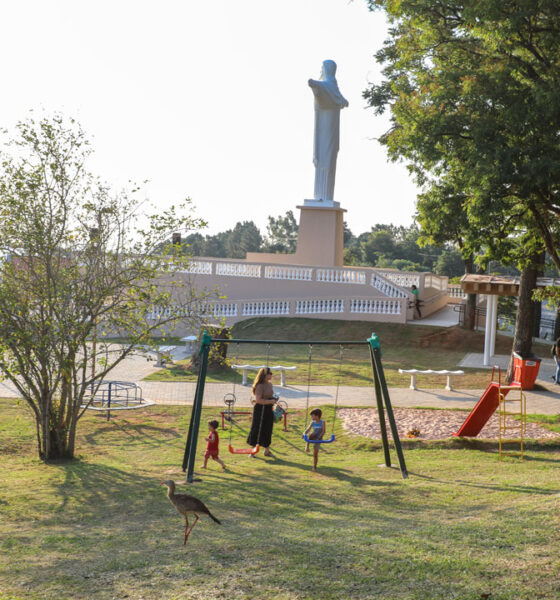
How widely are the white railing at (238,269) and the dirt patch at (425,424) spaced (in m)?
17.5

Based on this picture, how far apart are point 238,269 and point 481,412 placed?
69.9ft

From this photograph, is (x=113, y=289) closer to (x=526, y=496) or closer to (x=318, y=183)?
(x=526, y=496)

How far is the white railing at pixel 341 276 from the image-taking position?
29.8 m

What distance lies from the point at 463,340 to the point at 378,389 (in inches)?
609

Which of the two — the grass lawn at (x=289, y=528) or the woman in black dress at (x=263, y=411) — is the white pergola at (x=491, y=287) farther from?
the woman in black dress at (x=263, y=411)

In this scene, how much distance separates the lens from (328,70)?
35.2 meters

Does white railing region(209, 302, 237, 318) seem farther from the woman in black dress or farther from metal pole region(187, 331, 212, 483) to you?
metal pole region(187, 331, 212, 483)

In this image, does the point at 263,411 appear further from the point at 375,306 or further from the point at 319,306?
the point at 319,306

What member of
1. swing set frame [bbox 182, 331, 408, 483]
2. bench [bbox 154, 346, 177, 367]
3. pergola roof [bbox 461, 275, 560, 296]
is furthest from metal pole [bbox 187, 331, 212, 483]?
pergola roof [bbox 461, 275, 560, 296]

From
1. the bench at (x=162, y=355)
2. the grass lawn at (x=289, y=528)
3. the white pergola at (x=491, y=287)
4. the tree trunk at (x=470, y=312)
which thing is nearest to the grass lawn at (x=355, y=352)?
the bench at (x=162, y=355)

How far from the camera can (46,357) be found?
11.1 m

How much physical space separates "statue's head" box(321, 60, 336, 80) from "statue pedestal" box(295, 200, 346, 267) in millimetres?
6555

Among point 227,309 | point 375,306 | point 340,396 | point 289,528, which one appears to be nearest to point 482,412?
point 340,396

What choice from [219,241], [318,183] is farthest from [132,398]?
[219,241]
